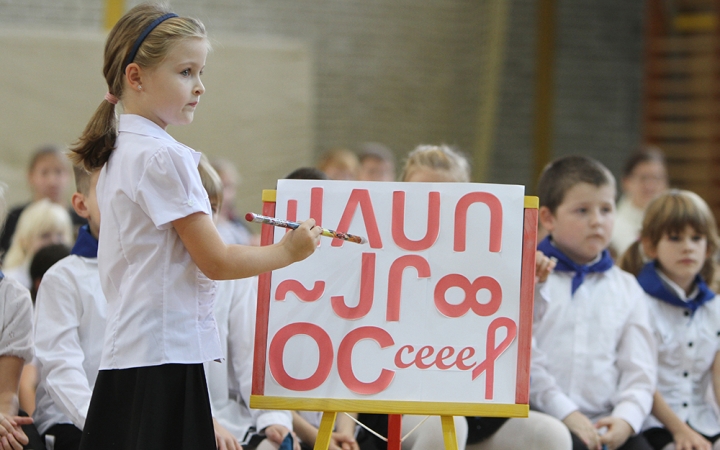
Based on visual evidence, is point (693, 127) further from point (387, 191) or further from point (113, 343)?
point (113, 343)

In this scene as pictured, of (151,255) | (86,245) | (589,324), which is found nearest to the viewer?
(151,255)

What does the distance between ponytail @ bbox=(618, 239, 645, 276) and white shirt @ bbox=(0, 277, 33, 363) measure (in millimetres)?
1900

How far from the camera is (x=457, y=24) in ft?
21.7

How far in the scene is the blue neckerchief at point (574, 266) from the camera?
261 cm

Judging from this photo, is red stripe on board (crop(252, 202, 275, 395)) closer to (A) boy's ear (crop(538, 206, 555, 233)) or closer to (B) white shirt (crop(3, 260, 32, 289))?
(A) boy's ear (crop(538, 206, 555, 233))

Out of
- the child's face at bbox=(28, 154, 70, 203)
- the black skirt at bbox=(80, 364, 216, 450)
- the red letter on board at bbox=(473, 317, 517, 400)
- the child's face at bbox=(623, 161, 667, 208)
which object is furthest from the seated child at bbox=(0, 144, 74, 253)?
the red letter on board at bbox=(473, 317, 517, 400)

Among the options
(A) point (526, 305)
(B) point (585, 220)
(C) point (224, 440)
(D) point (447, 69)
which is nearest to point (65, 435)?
(C) point (224, 440)

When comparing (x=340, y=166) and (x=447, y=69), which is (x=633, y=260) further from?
(x=447, y=69)

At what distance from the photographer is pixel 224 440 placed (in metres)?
2.09

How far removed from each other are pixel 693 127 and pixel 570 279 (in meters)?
3.99

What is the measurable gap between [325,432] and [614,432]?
35.4 inches

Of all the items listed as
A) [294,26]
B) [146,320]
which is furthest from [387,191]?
[294,26]

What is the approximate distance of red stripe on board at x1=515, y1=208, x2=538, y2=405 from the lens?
6.24 ft

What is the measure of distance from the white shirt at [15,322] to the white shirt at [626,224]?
119 inches
